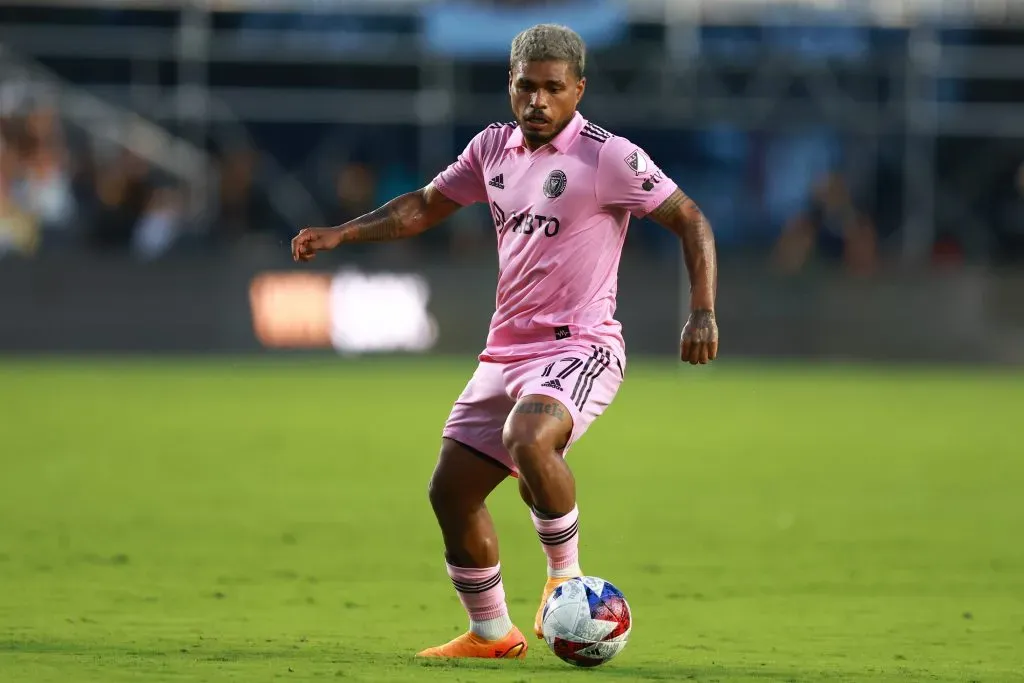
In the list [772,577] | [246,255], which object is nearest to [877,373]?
[246,255]

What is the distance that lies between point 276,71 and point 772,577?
55.6ft

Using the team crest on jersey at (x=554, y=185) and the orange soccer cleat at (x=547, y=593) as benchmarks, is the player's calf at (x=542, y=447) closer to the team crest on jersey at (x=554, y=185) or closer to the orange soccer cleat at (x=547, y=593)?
the orange soccer cleat at (x=547, y=593)

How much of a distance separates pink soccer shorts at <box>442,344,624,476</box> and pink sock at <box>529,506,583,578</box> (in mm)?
238

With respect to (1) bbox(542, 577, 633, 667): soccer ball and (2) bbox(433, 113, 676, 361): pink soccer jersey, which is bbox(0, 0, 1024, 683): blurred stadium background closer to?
(2) bbox(433, 113, 676, 361): pink soccer jersey

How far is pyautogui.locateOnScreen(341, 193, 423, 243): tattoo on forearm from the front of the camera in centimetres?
704

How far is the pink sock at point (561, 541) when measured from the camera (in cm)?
652

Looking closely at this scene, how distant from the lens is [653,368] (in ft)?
78.2

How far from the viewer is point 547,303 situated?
6617 millimetres

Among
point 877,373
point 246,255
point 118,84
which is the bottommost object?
point 877,373

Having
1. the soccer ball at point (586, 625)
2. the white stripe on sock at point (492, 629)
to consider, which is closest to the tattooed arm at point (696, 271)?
the soccer ball at point (586, 625)

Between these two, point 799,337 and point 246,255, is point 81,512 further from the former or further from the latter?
point 799,337

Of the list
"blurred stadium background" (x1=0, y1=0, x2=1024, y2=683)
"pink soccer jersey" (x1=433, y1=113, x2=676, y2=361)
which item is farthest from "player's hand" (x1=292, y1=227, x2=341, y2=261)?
"blurred stadium background" (x1=0, y1=0, x2=1024, y2=683)

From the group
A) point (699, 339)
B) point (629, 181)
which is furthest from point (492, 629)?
point (629, 181)

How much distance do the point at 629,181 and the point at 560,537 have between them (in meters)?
1.29
